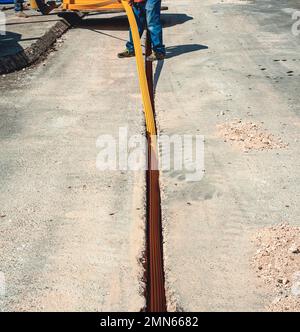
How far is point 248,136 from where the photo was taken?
14.2 feet

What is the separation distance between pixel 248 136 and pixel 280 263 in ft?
6.15

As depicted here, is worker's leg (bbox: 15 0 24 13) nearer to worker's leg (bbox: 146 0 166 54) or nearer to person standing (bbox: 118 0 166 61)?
person standing (bbox: 118 0 166 61)

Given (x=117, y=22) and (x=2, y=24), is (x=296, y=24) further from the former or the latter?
(x=2, y=24)

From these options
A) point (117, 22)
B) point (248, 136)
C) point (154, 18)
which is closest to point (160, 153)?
point (248, 136)

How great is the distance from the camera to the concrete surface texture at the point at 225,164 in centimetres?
268

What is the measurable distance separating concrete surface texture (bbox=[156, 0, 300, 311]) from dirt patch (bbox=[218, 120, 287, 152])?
0.08 metres

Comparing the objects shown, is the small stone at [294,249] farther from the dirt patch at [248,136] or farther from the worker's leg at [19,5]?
the worker's leg at [19,5]

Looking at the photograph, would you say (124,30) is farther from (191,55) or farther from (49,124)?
(49,124)

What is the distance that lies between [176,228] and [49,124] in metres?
2.28

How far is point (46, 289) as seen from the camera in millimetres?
2627

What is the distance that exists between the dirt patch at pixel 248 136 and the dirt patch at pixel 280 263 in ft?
4.13

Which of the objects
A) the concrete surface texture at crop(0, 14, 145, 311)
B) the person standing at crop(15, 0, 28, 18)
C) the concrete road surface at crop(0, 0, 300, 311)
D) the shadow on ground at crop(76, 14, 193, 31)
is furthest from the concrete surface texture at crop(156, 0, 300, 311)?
the person standing at crop(15, 0, 28, 18)

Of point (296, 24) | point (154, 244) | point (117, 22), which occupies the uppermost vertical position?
point (117, 22)

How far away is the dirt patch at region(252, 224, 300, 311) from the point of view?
2469mm
